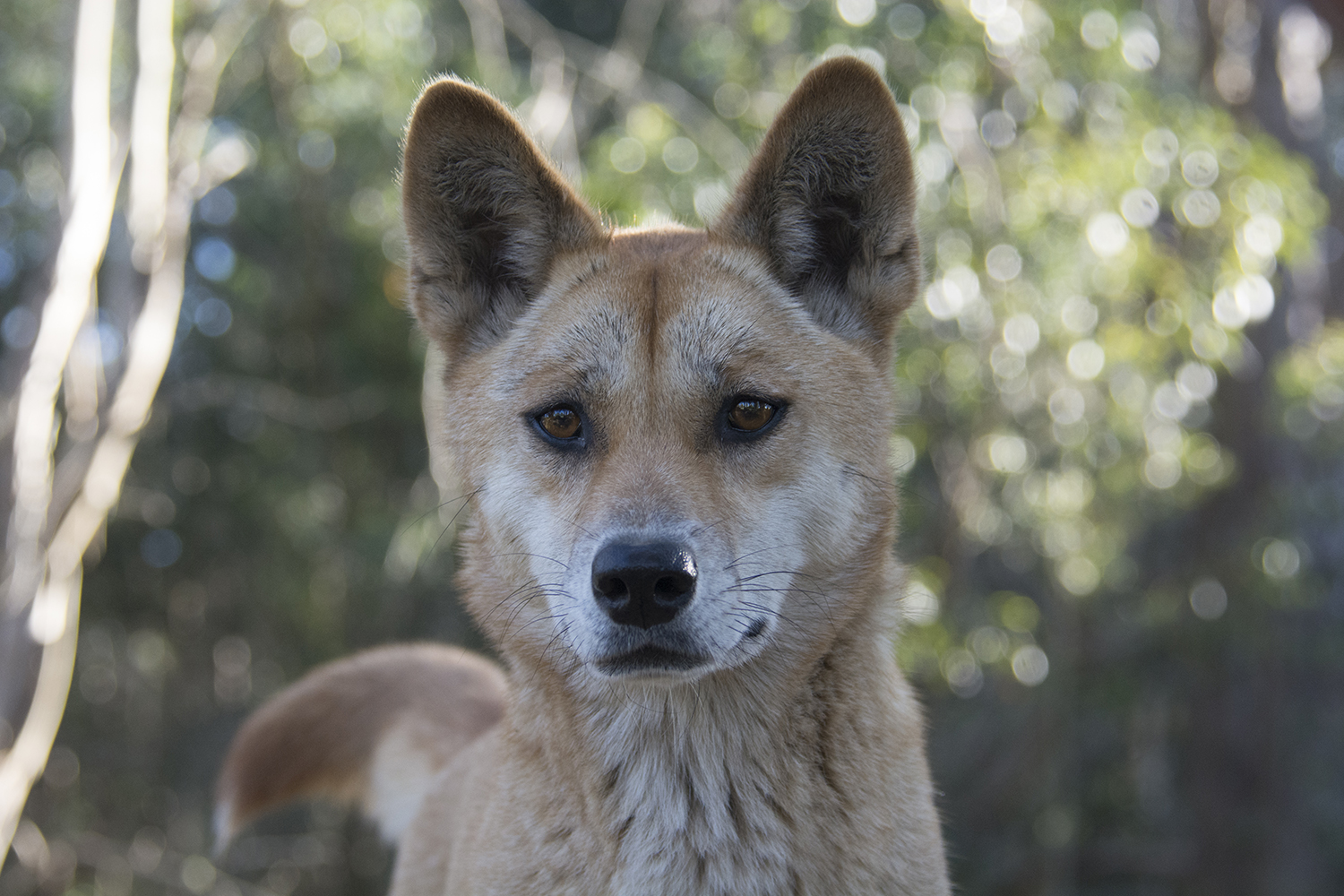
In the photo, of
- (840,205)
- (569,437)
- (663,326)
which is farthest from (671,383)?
(840,205)

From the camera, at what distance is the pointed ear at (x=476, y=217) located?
9.11 feet

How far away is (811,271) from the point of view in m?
2.95

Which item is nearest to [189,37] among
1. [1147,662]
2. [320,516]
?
[320,516]

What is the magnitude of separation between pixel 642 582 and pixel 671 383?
0.55m

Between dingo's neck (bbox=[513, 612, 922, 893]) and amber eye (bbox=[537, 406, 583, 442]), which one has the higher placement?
amber eye (bbox=[537, 406, 583, 442])

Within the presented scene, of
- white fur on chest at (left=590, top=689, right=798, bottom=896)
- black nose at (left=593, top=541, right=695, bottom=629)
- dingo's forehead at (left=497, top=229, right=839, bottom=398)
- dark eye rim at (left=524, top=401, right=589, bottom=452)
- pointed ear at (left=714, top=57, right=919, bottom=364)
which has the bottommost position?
white fur on chest at (left=590, top=689, right=798, bottom=896)

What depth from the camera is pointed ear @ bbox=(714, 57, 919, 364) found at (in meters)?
2.66

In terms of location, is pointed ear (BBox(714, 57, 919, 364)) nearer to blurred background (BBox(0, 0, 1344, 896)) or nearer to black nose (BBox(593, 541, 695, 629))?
black nose (BBox(593, 541, 695, 629))

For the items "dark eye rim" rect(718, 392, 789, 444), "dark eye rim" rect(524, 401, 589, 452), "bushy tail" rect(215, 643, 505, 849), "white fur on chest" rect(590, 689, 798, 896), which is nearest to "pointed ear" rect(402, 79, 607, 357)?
"dark eye rim" rect(524, 401, 589, 452)

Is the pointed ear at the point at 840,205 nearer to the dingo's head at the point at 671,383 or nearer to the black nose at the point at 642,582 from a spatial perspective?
the dingo's head at the point at 671,383

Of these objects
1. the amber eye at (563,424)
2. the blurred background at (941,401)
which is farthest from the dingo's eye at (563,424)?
the blurred background at (941,401)

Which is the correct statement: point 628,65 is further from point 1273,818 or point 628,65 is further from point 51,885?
point 1273,818

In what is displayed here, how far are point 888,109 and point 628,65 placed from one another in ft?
15.5

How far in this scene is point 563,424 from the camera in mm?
2643
